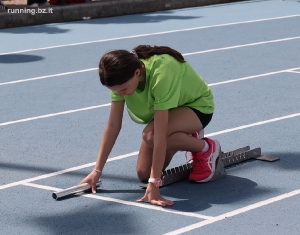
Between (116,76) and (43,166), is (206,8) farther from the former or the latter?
(116,76)

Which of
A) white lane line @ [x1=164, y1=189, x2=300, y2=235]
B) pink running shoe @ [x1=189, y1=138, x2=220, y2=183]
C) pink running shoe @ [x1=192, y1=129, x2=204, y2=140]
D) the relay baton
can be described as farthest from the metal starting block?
white lane line @ [x1=164, y1=189, x2=300, y2=235]

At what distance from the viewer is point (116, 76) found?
5.04m

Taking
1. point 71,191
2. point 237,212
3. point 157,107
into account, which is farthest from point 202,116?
point 71,191

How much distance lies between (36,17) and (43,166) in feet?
32.2

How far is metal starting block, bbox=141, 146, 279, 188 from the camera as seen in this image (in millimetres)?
5879

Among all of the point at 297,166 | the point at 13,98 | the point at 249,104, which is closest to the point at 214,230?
the point at 297,166

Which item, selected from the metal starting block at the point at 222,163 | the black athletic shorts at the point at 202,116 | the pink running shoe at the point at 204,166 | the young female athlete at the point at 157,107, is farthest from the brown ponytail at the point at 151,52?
the metal starting block at the point at 222,163

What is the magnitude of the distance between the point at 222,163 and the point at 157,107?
39.2 inches

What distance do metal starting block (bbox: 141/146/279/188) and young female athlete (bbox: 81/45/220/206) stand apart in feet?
0.28

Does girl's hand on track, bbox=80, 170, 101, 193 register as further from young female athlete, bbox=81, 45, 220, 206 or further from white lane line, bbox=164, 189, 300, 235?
white lane line, bbox=164, 189, 300, 235

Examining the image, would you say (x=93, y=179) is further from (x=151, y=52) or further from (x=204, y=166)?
(x=151, y=52)

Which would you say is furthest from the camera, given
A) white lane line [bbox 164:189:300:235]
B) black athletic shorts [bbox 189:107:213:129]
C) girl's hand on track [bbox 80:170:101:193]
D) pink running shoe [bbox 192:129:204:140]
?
pink running shoe [bbox 192:129:204:140]

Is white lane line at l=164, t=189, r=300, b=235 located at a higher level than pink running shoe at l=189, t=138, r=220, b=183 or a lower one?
lower

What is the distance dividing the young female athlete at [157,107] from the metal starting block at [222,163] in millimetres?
85
